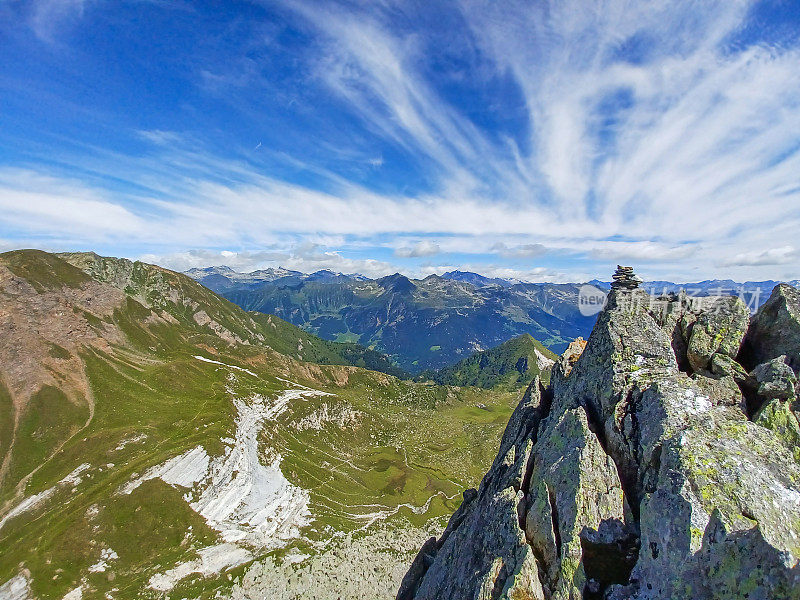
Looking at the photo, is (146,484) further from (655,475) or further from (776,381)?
(776,381)

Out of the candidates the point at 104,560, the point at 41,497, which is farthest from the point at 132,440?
the point at 104,560

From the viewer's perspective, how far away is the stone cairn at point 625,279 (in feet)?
123

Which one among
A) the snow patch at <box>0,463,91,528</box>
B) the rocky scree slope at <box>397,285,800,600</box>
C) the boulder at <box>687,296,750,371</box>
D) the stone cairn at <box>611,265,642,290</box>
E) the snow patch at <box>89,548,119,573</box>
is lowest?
the snow patch at <box>89,548,119,573</box>

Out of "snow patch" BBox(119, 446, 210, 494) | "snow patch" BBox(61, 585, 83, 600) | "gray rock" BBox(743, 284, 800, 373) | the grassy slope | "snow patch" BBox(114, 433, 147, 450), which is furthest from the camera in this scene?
"snow patch" BBox(114, 433, 147, 450)

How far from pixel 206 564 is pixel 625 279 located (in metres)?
122

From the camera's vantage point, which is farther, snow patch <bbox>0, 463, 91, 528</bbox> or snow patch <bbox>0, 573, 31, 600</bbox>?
snow patch <bbox>0, 463, 91, 528</bbox>

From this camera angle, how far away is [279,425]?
18488 cm

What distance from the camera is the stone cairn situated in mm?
37406

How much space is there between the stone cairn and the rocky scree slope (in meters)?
3.56

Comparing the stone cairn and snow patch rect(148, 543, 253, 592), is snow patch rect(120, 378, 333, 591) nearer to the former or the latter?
snow patch rect(148, 543, 253, 592)

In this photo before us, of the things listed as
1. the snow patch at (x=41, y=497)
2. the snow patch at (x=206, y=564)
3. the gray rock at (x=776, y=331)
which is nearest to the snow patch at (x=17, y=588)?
the snow patch at (x=206, y=564)

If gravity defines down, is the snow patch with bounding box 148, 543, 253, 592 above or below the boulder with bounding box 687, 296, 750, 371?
below

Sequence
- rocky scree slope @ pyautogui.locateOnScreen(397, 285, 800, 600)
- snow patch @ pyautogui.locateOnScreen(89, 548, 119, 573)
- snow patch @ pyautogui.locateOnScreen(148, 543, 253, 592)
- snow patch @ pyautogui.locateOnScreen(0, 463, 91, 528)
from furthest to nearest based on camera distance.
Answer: snow patch @ pyautogui.locateOnScreen(0, 463, 91, 528), snow patch @ pyautogui.locateOnScreen(89, 548, 119, 573), snow patch @ pyautogui.locateOnScreen(148, 543, 253, 592), rocky scree slope @ pyautogui.locateOnScreen(397, 285, 800, 600)

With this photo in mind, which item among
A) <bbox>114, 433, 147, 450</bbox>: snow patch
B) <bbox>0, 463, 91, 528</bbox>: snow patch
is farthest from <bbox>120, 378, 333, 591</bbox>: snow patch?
<bbox>0, 463, 91, 528</bbox>: snow patch
